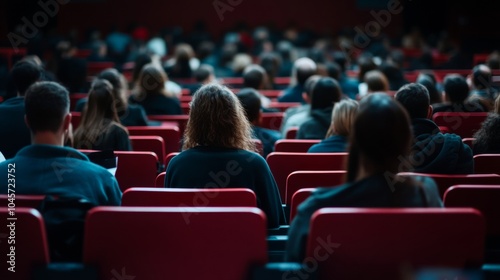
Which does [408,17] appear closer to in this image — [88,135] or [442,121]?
[442,121]

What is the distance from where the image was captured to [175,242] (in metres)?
2.28

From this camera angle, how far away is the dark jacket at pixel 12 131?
459 centimetres

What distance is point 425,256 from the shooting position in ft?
7.32

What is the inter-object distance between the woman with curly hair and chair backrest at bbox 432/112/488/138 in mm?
2502

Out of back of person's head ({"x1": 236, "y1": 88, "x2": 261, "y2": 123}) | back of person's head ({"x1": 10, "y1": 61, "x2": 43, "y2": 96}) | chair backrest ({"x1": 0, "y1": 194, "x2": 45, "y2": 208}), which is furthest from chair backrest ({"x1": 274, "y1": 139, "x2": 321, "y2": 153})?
chair backrest ({"x1": 0, "y1": 194, "x2": 45, "y2": 208})

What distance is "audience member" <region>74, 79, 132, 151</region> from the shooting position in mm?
4465

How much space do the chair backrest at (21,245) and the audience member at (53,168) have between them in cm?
31

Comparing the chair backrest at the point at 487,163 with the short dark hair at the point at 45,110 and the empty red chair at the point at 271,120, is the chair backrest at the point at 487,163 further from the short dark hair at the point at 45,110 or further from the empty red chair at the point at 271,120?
the empty red chair at the point at 271,120

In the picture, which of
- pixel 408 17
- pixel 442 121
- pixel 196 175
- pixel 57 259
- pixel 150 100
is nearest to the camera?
pixel 57 259

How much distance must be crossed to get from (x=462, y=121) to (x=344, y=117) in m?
1.55

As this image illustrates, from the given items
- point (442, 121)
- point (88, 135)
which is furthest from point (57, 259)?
point (442, 121)

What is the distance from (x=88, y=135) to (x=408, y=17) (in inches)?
604

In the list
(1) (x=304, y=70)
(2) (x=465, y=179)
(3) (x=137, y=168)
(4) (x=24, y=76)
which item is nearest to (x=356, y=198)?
(2) (x=465, y=179)

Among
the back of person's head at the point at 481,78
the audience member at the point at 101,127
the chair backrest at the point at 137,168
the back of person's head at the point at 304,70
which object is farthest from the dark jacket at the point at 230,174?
the back of person's head at the point at 304,70
